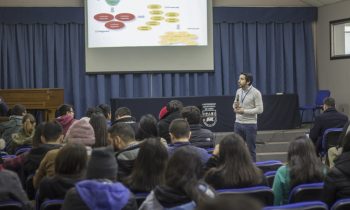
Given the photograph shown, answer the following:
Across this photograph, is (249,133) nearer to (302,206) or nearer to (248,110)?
(248,110)

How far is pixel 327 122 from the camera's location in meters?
6.51

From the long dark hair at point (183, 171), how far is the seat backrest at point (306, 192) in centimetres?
72

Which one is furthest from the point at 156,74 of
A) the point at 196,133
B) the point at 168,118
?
the point at 196,133

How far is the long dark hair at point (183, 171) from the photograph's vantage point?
8.57ft

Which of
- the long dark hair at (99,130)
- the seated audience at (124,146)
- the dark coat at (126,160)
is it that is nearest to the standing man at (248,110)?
the long dark hair at (99,130)

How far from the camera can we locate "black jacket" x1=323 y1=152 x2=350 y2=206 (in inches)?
118

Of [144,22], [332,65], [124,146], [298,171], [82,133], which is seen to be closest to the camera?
[298,171]

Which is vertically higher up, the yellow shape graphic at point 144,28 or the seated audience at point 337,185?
the yellow shape graphic at point 144,28

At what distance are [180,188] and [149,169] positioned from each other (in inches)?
20.4

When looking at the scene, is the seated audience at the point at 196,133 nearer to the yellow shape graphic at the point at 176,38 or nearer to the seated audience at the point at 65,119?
the seated audience at the point at 65,119

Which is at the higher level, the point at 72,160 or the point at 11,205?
the point at 72,160

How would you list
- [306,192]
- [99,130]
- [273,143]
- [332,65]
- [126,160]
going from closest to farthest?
[306,192]
[126,160]
[99,130]
[273,143]
[332,65]

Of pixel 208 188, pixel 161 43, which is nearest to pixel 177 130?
pixel 208 188

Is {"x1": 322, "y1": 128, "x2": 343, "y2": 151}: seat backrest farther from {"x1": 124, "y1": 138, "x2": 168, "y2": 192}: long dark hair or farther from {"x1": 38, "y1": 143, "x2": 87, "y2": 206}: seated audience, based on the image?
{"x1": 38, "y1": 143, "x2": 87, "y2": 206}: seated audience
